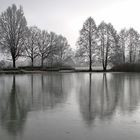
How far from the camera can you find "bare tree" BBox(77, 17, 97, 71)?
4078 cm

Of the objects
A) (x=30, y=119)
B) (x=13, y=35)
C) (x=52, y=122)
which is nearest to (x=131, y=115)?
(x=52, y=122)

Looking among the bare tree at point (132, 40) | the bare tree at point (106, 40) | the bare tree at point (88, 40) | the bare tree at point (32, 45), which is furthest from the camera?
the bare tree at point (132, 40)

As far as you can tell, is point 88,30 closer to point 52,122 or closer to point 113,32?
point 113,32

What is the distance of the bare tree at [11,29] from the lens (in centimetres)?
3775

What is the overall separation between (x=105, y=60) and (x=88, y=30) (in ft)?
23.8

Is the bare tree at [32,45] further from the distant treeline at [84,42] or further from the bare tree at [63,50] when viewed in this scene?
the bare tree at [63,50]

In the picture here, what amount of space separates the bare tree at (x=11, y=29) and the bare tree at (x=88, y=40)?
12.2 metres

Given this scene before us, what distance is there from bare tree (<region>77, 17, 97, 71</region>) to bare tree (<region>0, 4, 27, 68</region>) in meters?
12.2

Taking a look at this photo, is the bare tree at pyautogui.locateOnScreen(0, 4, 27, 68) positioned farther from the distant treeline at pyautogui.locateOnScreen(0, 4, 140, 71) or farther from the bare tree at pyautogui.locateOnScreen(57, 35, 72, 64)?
the bare tree at pyautogui.locateOnScreen(57, 35, 72, 64)

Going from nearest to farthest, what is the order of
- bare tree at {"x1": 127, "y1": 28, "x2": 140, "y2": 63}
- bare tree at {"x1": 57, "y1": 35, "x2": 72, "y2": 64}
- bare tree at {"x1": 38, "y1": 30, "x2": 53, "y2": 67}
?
bare tree at {"x1": 127, "y1": 28, "x2": 140, "y2": 63}
bare tree at {"x1": 38, "y1": 30, "x2": 53, "y2": 67}
bare tree at {"x1": 57, "y1": 35, "x2": 72, "y2": 64}

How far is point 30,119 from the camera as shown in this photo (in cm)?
501

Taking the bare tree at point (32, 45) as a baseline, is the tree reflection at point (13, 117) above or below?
below

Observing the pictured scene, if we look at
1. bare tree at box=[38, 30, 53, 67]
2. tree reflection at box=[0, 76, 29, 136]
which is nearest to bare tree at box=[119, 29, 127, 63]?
bare tree at box=[38, 30, 53, 67]

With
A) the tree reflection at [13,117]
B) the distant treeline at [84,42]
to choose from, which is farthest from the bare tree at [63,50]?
the tree reflection at [13,117]
